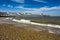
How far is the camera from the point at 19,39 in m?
9.32

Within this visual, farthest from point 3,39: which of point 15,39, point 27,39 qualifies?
point 27,39

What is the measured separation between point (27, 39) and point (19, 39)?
67cm

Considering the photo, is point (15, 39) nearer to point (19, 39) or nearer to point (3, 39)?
point (19, 39)

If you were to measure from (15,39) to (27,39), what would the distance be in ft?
3.20

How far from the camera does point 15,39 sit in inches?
363

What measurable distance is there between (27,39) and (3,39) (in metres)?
1.90

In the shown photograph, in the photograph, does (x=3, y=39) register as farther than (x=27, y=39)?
No

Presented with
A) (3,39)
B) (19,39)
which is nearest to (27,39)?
(19,39)

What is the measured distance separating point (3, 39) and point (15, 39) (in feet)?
3.05

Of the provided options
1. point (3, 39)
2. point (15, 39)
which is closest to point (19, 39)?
point (15, 39)

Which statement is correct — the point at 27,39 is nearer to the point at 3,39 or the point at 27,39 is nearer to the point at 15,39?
the point at 15,39

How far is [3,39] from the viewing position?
877cm
